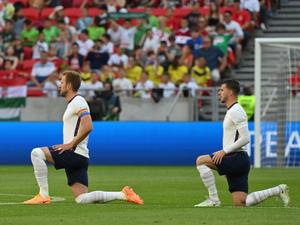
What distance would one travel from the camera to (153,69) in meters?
34.2

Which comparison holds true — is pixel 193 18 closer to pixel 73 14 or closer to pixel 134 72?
pixel 134 72

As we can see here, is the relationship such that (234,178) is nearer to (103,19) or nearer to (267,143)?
(267,143)

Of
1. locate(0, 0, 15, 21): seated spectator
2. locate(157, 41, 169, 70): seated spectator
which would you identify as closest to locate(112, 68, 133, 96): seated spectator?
locate(157, 41, 169, 70): seated spectator

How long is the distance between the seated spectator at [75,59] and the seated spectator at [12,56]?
5.30ft

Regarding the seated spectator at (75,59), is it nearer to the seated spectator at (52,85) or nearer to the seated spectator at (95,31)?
the seated spectator at (52,85)

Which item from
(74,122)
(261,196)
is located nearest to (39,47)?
(74,122)

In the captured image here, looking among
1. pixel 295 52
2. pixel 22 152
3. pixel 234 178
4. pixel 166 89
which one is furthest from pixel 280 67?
pixel 234 178

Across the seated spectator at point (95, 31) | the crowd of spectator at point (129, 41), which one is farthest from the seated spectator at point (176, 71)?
the seated spectator at point (95, 31)

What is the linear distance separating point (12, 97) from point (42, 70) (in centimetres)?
264

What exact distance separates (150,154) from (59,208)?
653 inches

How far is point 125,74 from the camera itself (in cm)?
3403

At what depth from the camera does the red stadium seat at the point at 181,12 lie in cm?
3638

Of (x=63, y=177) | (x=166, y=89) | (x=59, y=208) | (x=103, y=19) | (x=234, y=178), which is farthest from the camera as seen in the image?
(x=103, y=19)

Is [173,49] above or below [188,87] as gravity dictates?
above
